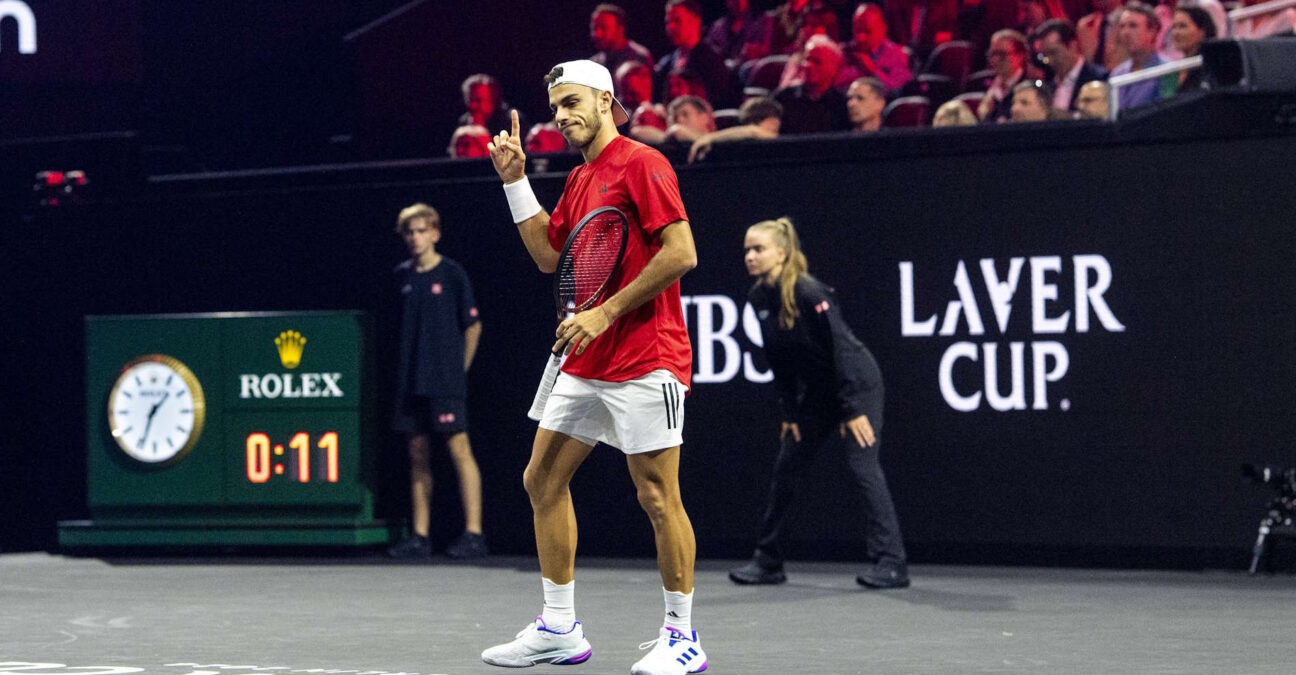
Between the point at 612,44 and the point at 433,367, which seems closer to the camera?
the point at 433,367

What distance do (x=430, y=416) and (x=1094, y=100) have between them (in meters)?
3.99

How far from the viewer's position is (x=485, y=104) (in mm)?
13133

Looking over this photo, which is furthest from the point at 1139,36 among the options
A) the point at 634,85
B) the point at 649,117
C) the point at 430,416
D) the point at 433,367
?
the point at 430,416

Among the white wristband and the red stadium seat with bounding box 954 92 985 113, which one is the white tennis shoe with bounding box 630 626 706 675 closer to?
the white wristband

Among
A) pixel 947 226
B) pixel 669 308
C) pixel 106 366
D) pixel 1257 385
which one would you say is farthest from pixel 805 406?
pixel 106 366

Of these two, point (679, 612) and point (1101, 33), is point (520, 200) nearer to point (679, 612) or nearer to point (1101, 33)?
point (679, 612)

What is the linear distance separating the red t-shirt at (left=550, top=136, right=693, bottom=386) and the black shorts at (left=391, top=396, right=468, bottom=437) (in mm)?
4601

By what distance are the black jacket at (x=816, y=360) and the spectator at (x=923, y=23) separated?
14.7 feet

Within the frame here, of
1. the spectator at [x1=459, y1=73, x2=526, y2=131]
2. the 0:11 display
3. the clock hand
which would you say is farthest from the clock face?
the spectator at [x1=459, y1=73, x2=526, y2=131]

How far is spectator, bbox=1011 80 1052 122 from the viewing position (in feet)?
33.6

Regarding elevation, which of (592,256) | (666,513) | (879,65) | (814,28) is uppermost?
(814,28)

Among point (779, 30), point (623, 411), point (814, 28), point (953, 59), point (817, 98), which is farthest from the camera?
point (779, 30)

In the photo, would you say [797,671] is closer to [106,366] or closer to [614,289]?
[614,289]

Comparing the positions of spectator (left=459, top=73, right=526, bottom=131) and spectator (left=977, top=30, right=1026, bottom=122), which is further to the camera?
spectator (left=459, top=73, right=526, bottom=131)
